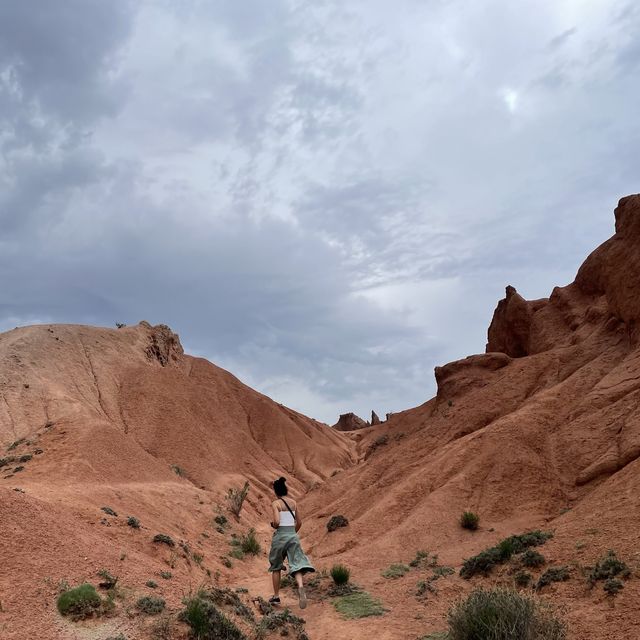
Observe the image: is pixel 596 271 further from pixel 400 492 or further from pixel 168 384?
pixel 168 384

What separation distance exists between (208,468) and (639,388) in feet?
88.3

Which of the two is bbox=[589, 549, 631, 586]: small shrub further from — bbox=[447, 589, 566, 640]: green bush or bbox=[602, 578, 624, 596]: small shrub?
bbox=[447, 589, 566, 640]: green bush

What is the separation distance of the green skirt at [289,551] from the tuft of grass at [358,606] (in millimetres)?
1400

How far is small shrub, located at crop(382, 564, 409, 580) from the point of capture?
12.8 m

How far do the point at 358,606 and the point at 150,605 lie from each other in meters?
4.63

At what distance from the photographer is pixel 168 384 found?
43.0m

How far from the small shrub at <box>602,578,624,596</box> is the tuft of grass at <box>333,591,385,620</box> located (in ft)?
12.5

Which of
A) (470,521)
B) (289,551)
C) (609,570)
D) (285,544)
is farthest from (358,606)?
(470,521)

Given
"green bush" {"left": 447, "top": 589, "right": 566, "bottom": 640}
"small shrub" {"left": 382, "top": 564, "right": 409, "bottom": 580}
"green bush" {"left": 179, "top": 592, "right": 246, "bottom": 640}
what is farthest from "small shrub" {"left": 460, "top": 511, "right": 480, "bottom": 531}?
"green bush" {"left": 179, "top": 592, "right": 246, "bottom": 640}

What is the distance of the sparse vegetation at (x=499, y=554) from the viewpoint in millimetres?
11039

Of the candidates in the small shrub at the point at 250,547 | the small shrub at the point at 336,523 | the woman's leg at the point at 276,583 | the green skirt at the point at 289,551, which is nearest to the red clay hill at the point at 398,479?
the small shrub at the point at 336,523

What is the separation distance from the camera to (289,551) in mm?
9016

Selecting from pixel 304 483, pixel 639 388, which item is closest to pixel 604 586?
pixel 639 388

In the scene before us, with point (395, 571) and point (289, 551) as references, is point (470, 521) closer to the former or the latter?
point (395, 571)
